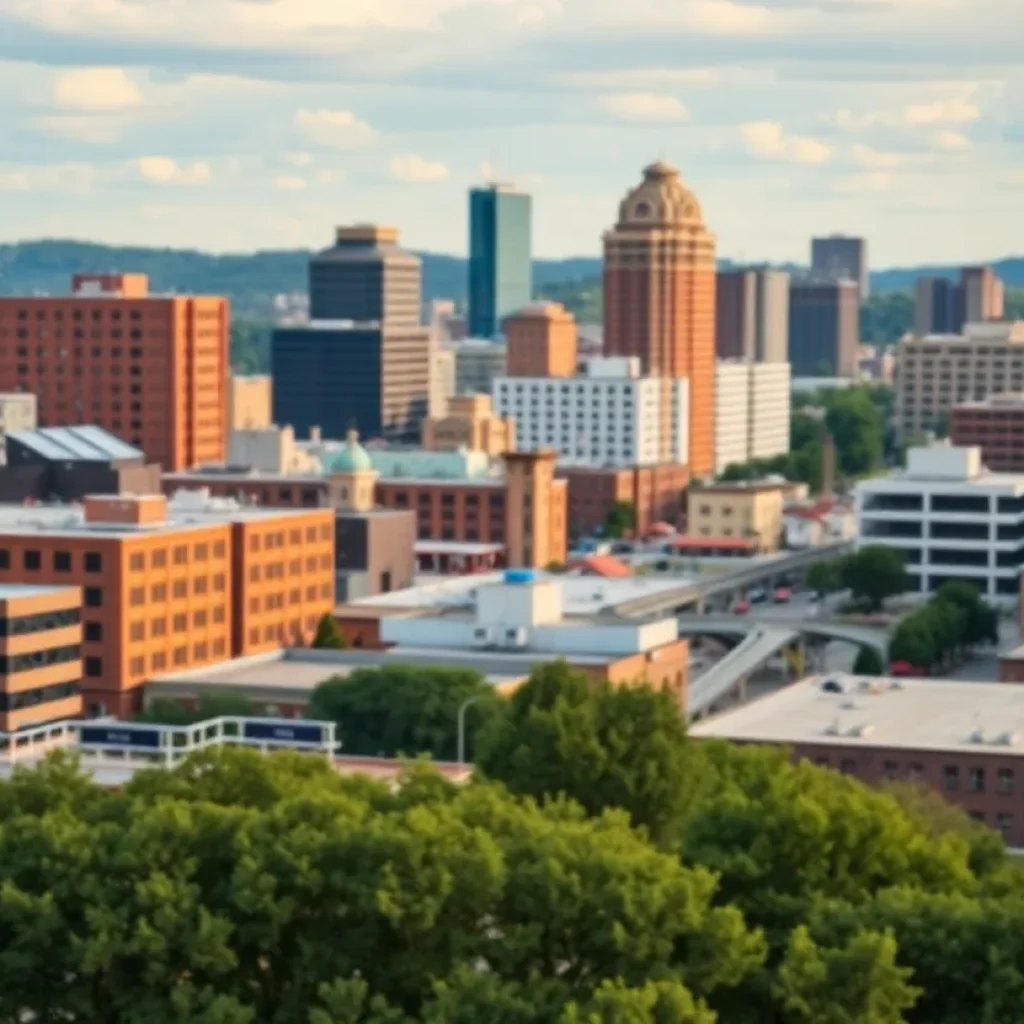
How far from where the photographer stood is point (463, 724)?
344 ft

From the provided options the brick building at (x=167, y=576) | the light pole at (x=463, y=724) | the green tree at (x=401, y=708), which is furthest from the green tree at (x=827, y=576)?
the light pole at (x=463, y=724)

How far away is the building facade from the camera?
11412cm

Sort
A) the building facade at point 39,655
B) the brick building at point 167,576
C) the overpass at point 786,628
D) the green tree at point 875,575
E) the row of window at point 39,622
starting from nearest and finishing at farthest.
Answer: the building facade at point 39,655
the row of window at point 39,622
the brick building at point 167,576
the overpass at point 786,628
the green tree at point 875,575

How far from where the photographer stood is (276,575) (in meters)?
139

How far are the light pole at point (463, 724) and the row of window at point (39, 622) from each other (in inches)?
624

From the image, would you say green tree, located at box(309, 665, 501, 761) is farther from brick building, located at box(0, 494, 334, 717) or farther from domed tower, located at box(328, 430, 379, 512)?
domed tower, located at box(328, 430, 379, 512)

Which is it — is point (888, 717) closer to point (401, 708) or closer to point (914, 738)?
point (914, 738)

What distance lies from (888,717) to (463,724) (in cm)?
1492

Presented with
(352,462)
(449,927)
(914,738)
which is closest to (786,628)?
(352,462)

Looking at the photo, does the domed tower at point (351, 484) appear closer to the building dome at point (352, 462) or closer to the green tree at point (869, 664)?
the building dome at point (352, 462)

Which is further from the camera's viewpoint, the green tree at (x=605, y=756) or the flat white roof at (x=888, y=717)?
the flat white roof at (x=888, y=717)

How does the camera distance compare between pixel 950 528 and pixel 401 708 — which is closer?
pixel 401 708

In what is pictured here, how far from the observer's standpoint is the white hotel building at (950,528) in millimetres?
176375

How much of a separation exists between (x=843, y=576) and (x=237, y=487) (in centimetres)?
3760
